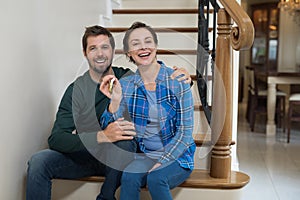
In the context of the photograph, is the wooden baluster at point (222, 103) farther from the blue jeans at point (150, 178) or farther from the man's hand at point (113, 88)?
the man's hand at point (113, 88)

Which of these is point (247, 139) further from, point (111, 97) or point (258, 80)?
point (111, 97)

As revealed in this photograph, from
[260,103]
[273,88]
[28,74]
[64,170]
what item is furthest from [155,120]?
[260,103]

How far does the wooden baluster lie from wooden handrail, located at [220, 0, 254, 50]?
2.7 inches

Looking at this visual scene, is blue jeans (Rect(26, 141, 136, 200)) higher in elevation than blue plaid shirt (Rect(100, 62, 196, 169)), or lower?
lower

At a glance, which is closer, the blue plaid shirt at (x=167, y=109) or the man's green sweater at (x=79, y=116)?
the blue plaid shirt at (x=167, y=109)

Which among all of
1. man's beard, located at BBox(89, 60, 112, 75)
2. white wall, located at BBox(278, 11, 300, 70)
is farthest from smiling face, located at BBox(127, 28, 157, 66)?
white wall, located at BBox(278, 11, 300, 70)

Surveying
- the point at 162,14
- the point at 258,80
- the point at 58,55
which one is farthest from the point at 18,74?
the point at 258,80

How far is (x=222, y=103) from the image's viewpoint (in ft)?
6.44

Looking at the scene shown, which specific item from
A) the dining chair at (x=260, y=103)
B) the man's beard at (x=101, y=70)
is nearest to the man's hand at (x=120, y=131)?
the man's beard at (x=101, y=70)

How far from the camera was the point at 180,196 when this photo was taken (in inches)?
80.0

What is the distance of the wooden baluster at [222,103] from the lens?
6.30ft

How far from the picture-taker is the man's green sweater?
77.7 inches

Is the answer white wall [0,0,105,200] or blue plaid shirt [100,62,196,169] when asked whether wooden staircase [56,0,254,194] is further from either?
white wall [0,0,105,200]

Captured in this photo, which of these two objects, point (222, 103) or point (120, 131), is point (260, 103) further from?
point (120, 131)
